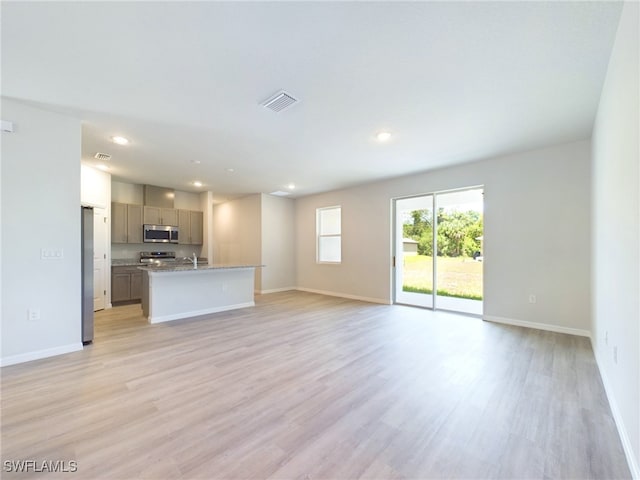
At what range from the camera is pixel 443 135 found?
3645 millimetres

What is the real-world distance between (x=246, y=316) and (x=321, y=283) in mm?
2971

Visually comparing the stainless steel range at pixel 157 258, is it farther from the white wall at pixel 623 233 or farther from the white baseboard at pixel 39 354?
the white wall at pixel 623 233

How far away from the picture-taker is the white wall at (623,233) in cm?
156

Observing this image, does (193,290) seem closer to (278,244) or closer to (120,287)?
(120,287)

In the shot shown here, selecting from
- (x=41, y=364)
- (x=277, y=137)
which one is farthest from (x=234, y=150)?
(x=41, y=364)

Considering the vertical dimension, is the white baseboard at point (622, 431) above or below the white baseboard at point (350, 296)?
above

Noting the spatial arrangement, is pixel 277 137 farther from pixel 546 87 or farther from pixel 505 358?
pixel 505 358

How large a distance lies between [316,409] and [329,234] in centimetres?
570

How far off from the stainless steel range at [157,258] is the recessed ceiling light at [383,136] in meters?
5.57

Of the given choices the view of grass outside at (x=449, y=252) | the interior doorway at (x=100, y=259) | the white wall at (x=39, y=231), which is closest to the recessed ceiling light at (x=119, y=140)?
the white wall at (x=39, y=231)

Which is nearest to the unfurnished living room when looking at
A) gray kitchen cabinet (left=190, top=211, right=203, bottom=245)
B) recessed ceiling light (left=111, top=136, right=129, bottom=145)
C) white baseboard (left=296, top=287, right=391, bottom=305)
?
recessed ceiling light (left=111, top=136, right=129, bottom=145)

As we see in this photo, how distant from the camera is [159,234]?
21.9ft

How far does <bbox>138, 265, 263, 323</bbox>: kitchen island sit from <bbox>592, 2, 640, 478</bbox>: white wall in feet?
16.8

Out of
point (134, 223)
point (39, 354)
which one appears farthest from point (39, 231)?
point (134, 223)
